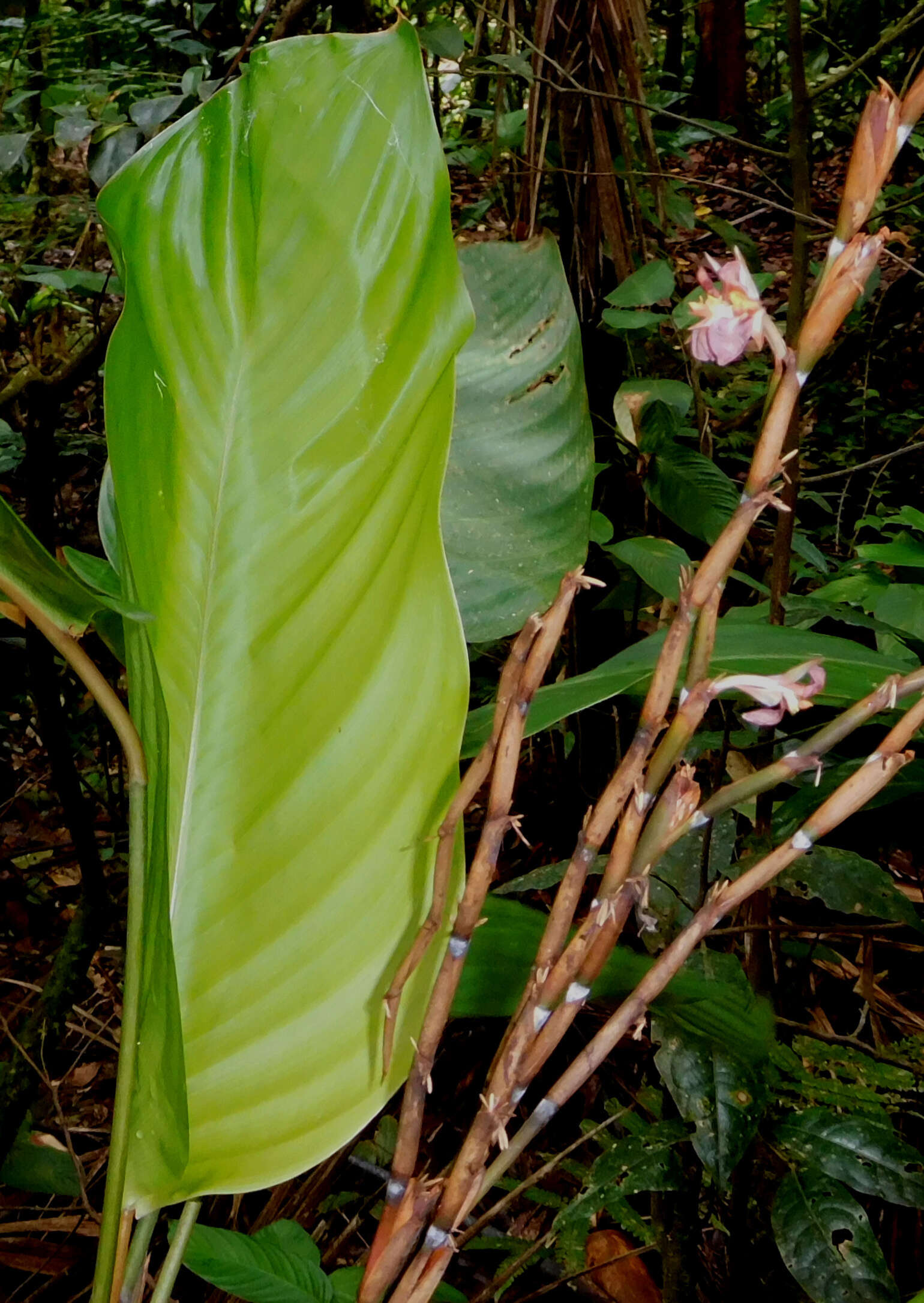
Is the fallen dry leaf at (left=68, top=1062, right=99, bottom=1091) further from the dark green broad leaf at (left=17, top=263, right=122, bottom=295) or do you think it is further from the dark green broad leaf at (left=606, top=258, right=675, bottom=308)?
the dark green broad leaf at (left=606, top=258, right=675, bottom=308)

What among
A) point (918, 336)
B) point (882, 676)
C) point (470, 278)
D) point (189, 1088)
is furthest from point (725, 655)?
point (918, 336)

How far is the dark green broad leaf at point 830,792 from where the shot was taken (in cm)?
66

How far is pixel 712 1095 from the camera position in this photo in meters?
0.65

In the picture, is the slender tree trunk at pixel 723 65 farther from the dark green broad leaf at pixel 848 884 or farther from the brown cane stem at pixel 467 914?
the brown cane stem at pixel 467 914

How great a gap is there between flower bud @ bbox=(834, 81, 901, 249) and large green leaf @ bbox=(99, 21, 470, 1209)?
0.23 m

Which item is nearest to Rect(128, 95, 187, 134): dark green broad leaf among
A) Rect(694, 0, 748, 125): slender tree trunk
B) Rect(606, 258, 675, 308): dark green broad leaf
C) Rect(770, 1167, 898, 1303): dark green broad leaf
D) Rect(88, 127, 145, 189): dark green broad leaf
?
Rect(88, 127, 145, 189): dark green broad leaf

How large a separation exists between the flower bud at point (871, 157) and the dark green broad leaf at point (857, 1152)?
657mm

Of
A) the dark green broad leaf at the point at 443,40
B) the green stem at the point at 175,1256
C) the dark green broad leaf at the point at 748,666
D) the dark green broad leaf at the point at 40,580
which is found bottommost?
the green stem at the point at 175,1256

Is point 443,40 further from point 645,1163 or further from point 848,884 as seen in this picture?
point 645,1163

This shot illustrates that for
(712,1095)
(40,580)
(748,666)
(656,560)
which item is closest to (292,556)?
(40,580)

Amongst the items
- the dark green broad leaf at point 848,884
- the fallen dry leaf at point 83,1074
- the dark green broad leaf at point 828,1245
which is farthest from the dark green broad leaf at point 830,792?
the fallen dry leaf at point 83,1074

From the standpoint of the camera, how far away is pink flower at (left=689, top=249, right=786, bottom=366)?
0.27m

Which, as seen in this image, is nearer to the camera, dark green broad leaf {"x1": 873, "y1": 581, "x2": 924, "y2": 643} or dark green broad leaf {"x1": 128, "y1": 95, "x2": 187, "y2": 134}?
dark green broad leaf {"x1": 873, "y1": 581, "x2": 924, "y2": 643}

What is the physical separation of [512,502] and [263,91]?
28cm
